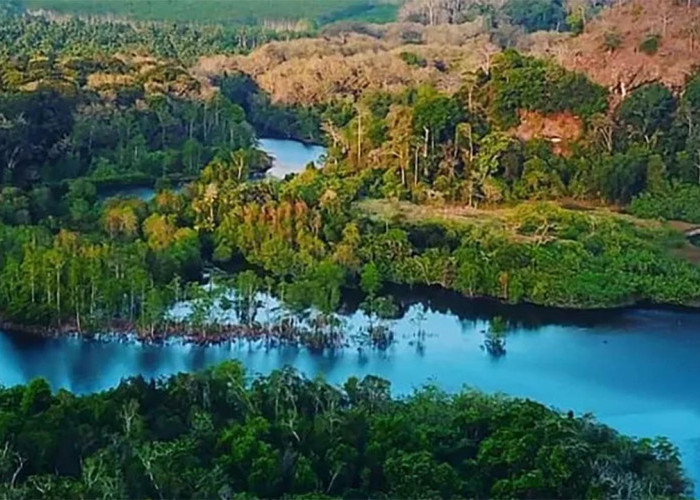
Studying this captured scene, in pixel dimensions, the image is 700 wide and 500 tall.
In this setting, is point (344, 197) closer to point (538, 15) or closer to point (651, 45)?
point (651, 45)

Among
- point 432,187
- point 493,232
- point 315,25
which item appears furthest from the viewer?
point 315,25

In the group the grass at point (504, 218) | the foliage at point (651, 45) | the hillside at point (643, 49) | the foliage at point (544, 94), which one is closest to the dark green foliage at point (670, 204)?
the grass at point (504, 218)

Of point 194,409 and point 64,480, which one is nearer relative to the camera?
point 64,480

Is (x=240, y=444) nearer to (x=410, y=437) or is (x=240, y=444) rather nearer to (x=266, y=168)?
(x=410, y=437)

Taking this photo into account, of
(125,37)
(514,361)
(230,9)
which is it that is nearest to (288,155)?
(125,37)

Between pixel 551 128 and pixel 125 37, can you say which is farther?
pixel 125 37

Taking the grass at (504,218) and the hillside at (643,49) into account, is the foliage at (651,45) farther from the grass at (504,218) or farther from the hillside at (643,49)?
the grass at (504,218)

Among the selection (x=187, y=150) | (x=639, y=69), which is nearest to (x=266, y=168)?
(x=187, y=150)
